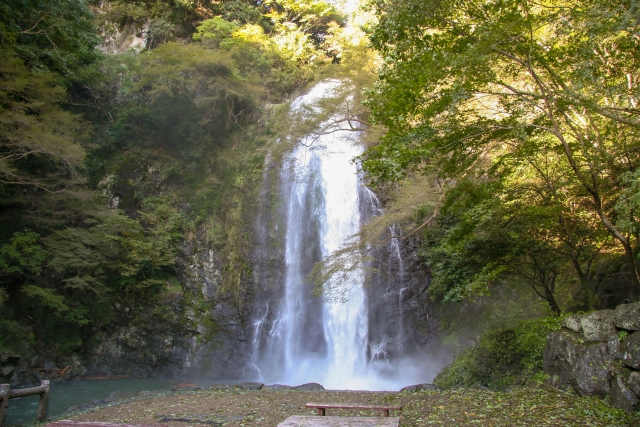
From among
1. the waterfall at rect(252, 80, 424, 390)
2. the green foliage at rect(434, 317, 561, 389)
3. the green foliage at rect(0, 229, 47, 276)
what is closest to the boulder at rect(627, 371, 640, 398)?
the green foliage at rect(434, 317, 561, 389)

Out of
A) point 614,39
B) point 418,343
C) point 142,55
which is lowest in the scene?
point 418,343

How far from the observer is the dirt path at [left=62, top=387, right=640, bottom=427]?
5.87 metres

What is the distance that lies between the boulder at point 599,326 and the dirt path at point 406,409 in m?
0.95

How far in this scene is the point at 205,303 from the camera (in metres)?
16.9

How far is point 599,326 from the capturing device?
685 cm

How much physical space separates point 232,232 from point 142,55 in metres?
9.49

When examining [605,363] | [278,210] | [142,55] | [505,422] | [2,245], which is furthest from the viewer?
[142,55]

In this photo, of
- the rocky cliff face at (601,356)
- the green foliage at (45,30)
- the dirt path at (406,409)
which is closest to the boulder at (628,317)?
the rocky cliff face at (601,356)

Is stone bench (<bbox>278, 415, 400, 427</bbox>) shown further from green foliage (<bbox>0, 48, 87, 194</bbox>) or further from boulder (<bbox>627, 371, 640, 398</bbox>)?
green foliage (<bbox>0, 48, 87, 194</bbox>)

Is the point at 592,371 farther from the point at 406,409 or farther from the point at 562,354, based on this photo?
the point at 406,409

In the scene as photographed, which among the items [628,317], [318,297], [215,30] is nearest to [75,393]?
[318,297]

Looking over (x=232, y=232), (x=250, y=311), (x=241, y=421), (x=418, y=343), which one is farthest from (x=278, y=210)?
(x=241, y=421)

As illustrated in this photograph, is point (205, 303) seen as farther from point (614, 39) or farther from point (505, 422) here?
point (614, 39)

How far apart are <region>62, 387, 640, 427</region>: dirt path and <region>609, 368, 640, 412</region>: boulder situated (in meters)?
0.14
